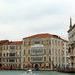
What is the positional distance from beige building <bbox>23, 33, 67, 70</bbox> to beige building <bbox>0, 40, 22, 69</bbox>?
3.18 m

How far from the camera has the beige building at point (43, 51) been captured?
3981 inches

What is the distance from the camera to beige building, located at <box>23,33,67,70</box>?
101 meters

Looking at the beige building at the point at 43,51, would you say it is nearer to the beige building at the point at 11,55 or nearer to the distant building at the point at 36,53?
the distant building at the point at 36,53

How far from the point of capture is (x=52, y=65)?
10075 centimetres

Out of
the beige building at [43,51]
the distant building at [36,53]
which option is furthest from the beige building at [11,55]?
the beige building at [43,51]

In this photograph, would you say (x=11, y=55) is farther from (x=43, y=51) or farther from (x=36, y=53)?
(x=43, y=51)

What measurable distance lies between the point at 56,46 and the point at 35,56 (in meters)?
6.16

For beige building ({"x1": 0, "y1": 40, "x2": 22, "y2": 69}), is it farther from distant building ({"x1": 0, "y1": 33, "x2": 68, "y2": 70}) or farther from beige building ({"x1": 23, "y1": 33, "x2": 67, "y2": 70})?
beige building ({"x1": 23, "y1": 33, "x2": 67, "y2": 70})

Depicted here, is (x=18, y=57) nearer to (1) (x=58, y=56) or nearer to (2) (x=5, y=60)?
(2) (x=5, y=60)

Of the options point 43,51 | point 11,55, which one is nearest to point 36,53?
point 43,51

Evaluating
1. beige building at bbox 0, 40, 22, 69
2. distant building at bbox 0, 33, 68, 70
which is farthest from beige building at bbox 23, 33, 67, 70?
beige building at bbox 0, 40, 22, 69

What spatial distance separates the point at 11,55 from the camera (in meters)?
106

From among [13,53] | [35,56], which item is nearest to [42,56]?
[35,56]

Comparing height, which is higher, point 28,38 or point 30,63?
point 28,38
